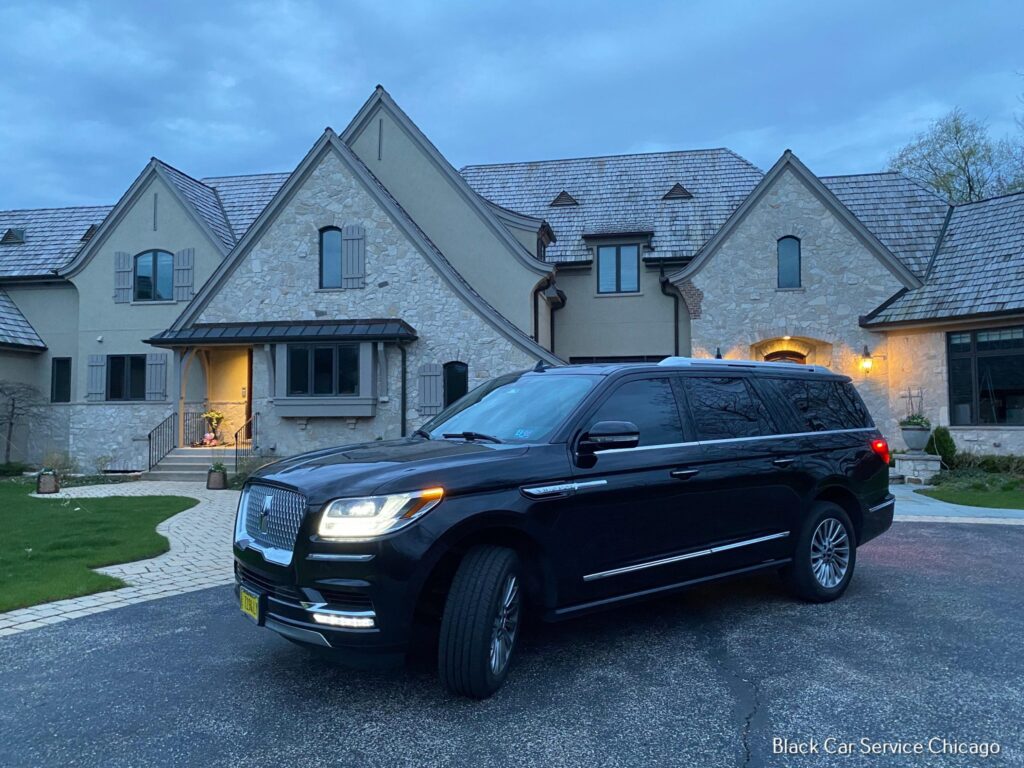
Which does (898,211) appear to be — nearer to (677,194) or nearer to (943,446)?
(677,194)

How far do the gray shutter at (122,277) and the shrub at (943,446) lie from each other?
2112cm

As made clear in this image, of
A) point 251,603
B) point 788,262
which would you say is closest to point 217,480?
point 251,603

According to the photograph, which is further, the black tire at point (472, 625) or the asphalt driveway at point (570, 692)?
the black tire at point (472, 625)

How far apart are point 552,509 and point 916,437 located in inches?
533

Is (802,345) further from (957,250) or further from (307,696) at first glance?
(307,696)

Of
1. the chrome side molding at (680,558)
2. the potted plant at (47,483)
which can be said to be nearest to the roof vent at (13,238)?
the potted plant at (47,483)

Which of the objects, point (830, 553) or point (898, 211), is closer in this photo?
point (830, 553)

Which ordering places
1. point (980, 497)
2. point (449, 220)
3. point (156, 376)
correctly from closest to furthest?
point (980, 497) → point (449, 220) → point (156, 376)

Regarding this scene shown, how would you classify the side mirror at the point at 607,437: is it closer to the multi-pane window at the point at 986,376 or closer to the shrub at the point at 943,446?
the shrub at the point at 943,446

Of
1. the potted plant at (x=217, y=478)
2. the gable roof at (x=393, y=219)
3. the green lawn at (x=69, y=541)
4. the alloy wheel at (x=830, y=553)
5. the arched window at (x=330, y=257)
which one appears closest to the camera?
the alloy wheel at (x=830, y=553)

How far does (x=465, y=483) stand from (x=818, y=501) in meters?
3.43

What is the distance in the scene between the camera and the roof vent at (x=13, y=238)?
74.1ft

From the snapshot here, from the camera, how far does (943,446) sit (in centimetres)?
1559

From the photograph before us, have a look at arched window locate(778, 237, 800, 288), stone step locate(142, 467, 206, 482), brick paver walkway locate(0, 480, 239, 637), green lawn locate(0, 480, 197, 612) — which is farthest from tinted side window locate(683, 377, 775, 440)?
stone step locate(142, 467, 206, 482)
